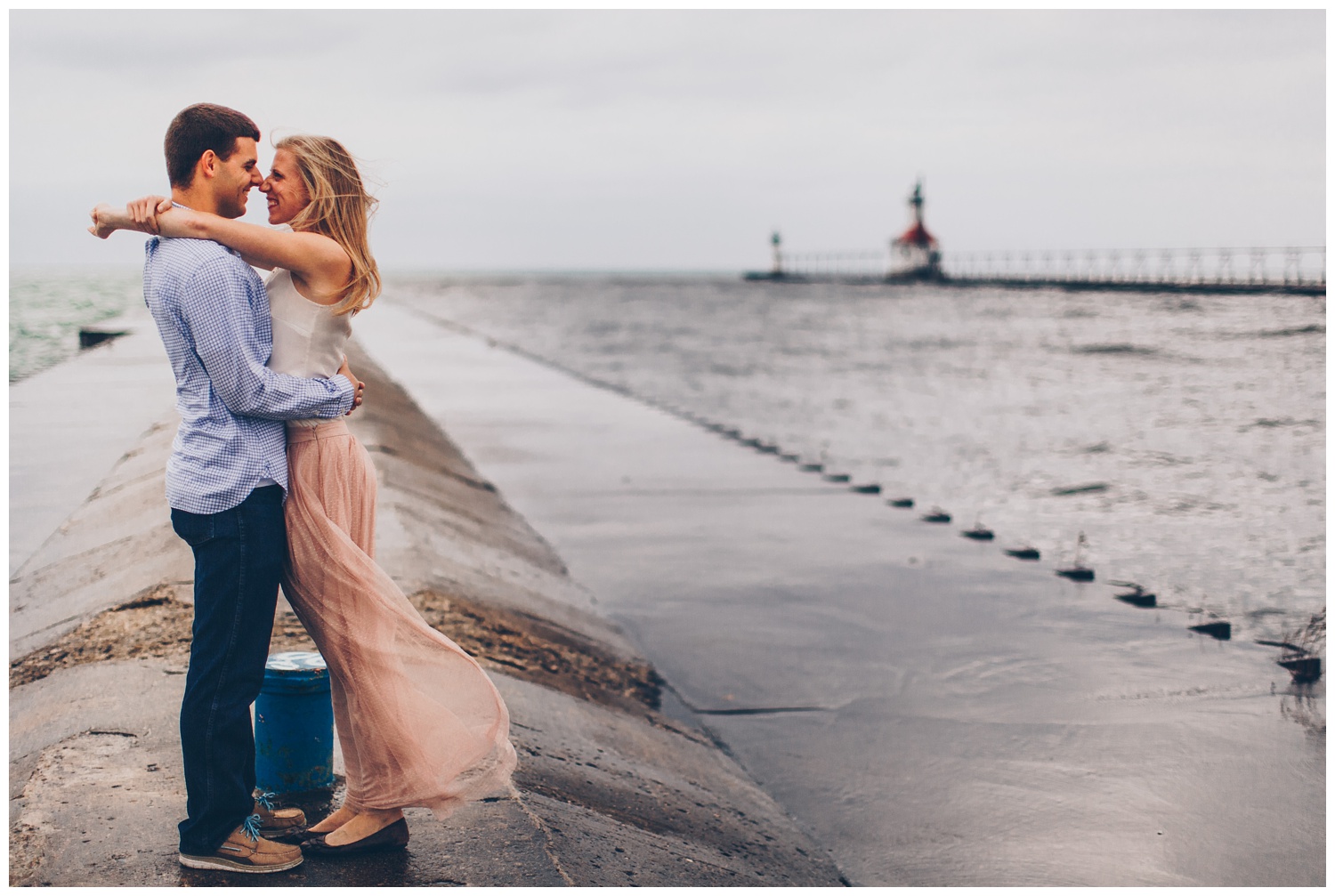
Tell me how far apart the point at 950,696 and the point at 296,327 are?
4602 mm

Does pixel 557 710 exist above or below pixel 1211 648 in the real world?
above

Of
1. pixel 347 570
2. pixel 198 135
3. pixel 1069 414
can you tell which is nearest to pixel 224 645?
pixel 347 570

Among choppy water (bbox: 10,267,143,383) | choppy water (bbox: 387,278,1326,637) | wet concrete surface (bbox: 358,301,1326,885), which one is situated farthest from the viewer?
choppy water (bbox: 10,267,143,383)

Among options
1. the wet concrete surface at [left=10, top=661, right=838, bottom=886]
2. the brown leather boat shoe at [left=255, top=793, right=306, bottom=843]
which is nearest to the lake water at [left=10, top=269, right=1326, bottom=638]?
the wet concrete surface at [left=10, top=661, right=838, bottom=886]

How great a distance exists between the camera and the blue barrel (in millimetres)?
3361

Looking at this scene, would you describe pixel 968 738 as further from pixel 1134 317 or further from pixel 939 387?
pixel 1134 317

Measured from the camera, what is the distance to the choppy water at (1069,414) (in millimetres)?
12984

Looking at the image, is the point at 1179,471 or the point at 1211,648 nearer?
the point at 1211,648

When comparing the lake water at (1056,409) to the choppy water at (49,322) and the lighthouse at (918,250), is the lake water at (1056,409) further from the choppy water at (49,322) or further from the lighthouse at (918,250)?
the lighthouse at (918,250)

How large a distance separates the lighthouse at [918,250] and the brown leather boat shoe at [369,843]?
115m

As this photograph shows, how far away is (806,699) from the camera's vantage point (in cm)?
636

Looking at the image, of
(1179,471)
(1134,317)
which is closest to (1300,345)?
(1134,317)

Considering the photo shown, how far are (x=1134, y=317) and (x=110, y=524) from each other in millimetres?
67462

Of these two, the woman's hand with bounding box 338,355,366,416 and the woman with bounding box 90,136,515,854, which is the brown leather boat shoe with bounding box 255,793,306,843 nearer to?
the woman with bounding box 90,136,515,854
